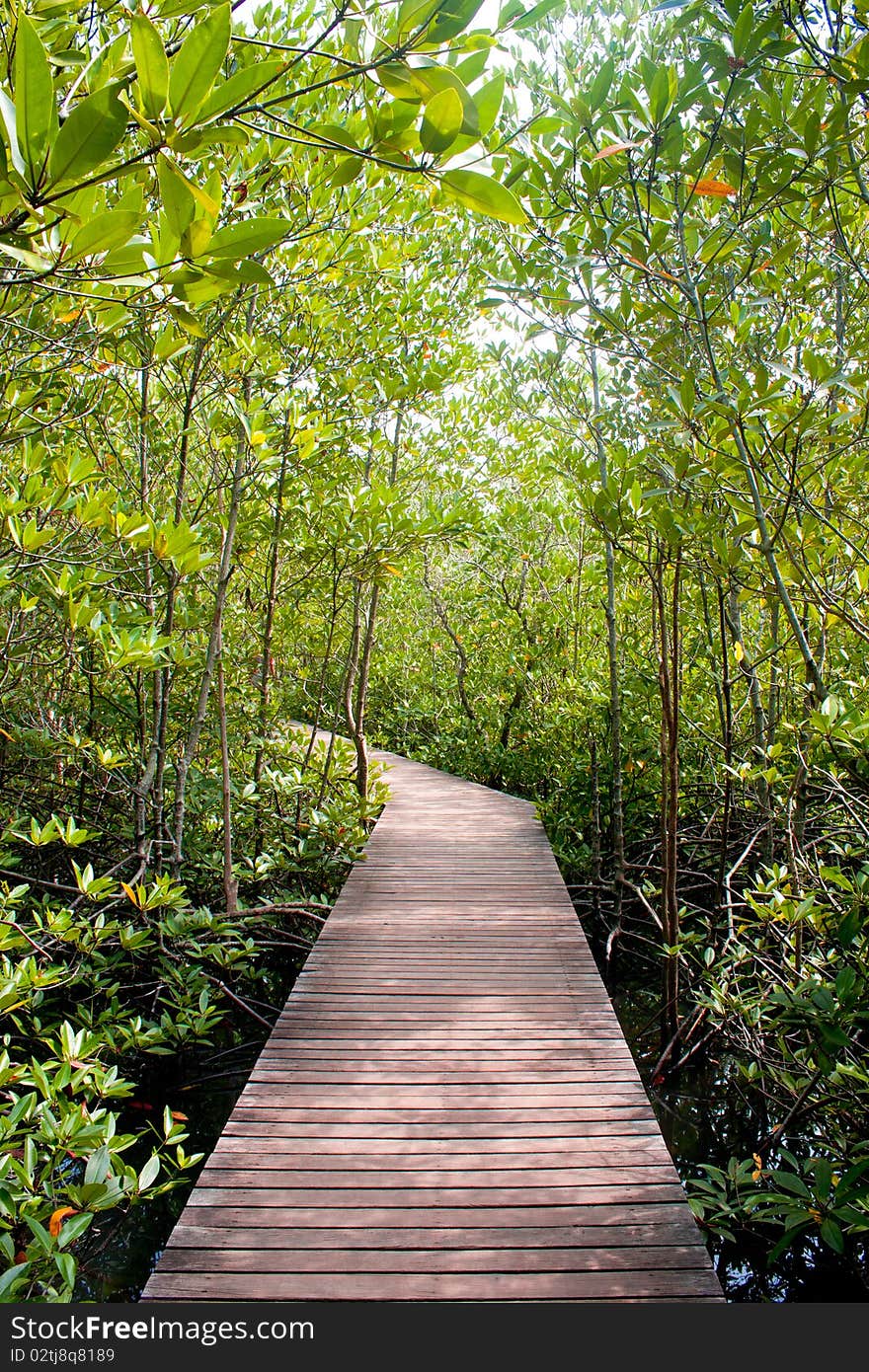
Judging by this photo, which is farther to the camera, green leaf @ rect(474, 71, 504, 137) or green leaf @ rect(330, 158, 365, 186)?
green leaf @ rect(330, 158, 365, 186)

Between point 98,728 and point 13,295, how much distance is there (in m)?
2.95

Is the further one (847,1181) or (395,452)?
(395,452)

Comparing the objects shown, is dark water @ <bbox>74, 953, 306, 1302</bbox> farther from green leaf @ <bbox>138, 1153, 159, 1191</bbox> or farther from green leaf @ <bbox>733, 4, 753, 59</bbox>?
green leaf @ <bbox>733, 4, 753, 59</bbox>

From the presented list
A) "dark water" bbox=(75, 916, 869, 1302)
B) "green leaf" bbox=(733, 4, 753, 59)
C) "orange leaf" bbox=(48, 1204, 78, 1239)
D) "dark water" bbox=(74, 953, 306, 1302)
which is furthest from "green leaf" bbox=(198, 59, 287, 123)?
"dark water" bbox=(75, 916, 869, 1302)

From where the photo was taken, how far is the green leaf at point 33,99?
692 millimetres

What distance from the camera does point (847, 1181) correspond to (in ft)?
5.19

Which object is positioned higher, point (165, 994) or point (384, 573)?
point (384, 573)

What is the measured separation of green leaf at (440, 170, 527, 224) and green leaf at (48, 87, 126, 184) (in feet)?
1.24

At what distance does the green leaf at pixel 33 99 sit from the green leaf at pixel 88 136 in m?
0.02

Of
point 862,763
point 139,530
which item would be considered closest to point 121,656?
point 139,530

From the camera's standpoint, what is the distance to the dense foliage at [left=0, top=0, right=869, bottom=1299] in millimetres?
997

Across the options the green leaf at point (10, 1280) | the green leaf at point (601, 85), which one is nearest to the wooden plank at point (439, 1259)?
the green leaf at point (10, 1280)

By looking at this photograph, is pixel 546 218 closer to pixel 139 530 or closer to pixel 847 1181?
pixel 139 530

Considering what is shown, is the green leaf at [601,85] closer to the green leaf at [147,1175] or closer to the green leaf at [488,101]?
the green leaf at [488,101]
